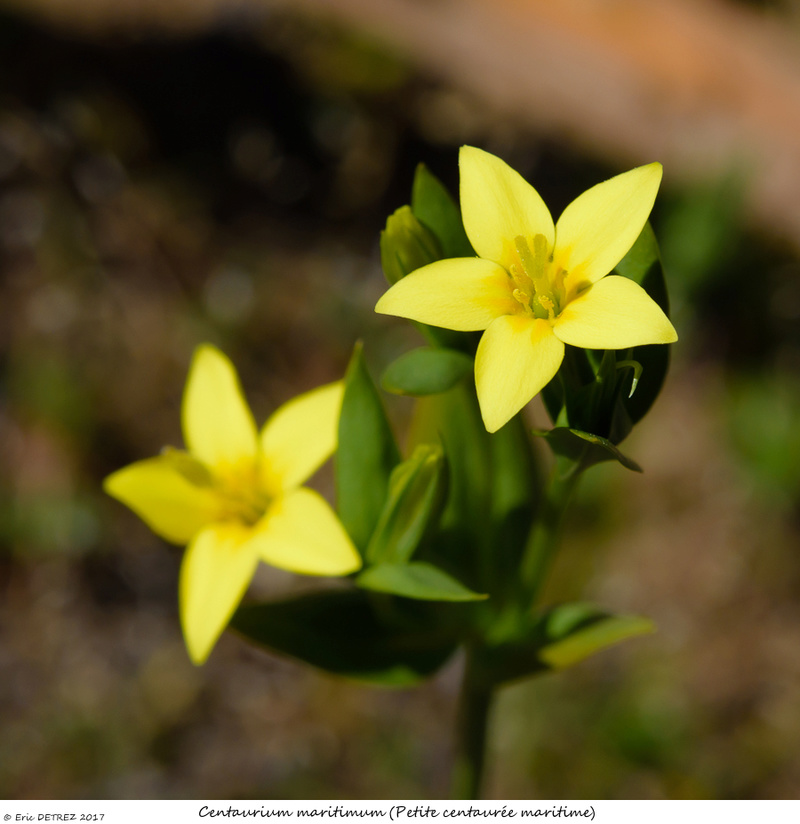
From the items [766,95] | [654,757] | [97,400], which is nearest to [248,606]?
[654,757]

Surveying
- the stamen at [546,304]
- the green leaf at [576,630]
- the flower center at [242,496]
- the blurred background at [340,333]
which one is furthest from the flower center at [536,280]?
the blurred background at [340,333]

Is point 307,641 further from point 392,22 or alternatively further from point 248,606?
point 392,22

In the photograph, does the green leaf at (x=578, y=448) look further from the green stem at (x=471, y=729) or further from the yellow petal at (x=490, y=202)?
the green stem at (x=471, y=729)

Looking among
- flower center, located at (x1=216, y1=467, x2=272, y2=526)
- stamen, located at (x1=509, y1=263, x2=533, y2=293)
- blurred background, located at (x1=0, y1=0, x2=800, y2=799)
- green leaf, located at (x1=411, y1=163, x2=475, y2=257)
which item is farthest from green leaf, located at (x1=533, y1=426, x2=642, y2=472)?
blurred background, located at (x1=0, y1=0, x2=800, y2=799)

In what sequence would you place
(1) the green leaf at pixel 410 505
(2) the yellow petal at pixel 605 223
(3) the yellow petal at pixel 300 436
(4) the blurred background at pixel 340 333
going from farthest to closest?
1. (4) the blurred background at pixel 340 333
2. (3) the yellow petal at pixel 300 436
3. (1) the green leaf at pixel 410 505
4. (2) the yellow petal at pixel 605 223

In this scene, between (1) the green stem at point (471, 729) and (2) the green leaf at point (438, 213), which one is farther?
(1) the green stem at point (471, 729)

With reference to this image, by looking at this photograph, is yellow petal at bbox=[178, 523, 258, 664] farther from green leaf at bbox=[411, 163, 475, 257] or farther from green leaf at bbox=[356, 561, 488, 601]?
green leaf at bbox=[411, 163, 475, 257]
